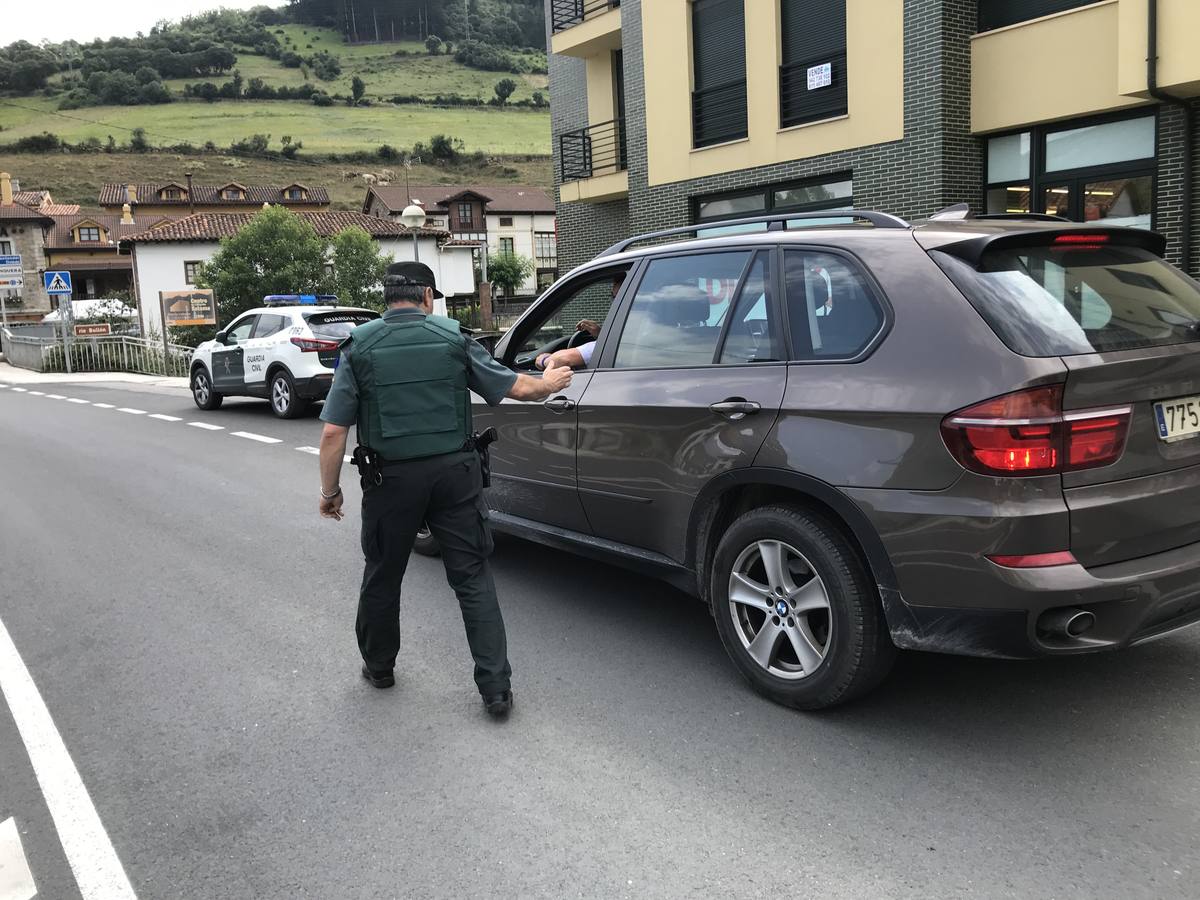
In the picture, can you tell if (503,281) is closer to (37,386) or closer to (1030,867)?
(37,386)

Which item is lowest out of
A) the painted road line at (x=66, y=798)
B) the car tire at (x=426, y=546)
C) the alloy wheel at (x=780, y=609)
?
the painted road line at (x=66, y=798)

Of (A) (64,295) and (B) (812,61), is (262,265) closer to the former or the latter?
(A) (64,295)

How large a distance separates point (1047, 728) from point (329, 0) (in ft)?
595

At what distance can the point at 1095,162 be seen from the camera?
12789mm

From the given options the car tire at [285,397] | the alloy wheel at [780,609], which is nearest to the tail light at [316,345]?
the car tire at [285,397]

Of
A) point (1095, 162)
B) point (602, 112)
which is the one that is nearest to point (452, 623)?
point (1095, 162)

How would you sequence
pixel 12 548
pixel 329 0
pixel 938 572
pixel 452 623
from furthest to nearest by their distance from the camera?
pixel 329 0 < pixel 12 548 < pixel 452 623 < pixel 938 572

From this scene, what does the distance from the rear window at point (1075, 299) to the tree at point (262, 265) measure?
3367 centimetres

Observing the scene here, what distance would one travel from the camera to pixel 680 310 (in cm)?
Answer: 430

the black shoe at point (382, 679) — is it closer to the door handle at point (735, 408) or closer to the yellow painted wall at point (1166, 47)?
the door handle at point (735, 408)

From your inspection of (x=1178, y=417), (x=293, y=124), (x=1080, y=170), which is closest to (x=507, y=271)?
(x=1080, y=170)

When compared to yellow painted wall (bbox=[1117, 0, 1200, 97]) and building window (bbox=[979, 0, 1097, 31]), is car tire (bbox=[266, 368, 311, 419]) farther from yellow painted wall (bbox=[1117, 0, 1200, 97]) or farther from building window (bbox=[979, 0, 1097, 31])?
yellow painted wall (bbox=[1117, 0, 1200, 97])

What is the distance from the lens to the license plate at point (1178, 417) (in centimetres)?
326

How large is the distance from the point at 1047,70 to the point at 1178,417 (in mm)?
11386
